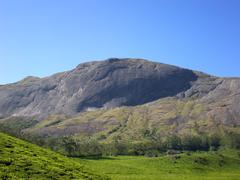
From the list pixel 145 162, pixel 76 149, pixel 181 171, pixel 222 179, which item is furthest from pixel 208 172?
pixel 76 149

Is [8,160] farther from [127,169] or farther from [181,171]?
[181,171]

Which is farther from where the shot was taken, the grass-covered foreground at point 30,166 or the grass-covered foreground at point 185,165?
the grass-covered foreground at point 185,165

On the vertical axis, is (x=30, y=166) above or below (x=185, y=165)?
above

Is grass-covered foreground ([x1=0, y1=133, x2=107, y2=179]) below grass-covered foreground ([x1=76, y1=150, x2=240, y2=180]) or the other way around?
the other way around

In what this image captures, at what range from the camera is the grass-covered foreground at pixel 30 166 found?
109 feet

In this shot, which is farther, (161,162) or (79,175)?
(161,162)

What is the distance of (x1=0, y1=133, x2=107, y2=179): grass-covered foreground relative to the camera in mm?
33281

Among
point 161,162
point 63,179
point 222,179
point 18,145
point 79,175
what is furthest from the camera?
point 161,162

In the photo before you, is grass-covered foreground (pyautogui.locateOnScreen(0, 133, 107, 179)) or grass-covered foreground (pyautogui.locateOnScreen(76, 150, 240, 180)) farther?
grass-covered foreground (pyautogui.locateOnScreen(76, 150, 240, 180))

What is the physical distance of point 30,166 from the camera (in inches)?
1391

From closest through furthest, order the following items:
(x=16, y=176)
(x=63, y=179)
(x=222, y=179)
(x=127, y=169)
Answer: (x=16, y=176) → (x=63, y=179) → (x=222, y=179) → (x=127, y=169)

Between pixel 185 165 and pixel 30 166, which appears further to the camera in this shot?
pixel 185 165

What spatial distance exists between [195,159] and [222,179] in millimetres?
47278

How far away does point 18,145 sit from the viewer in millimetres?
43344
